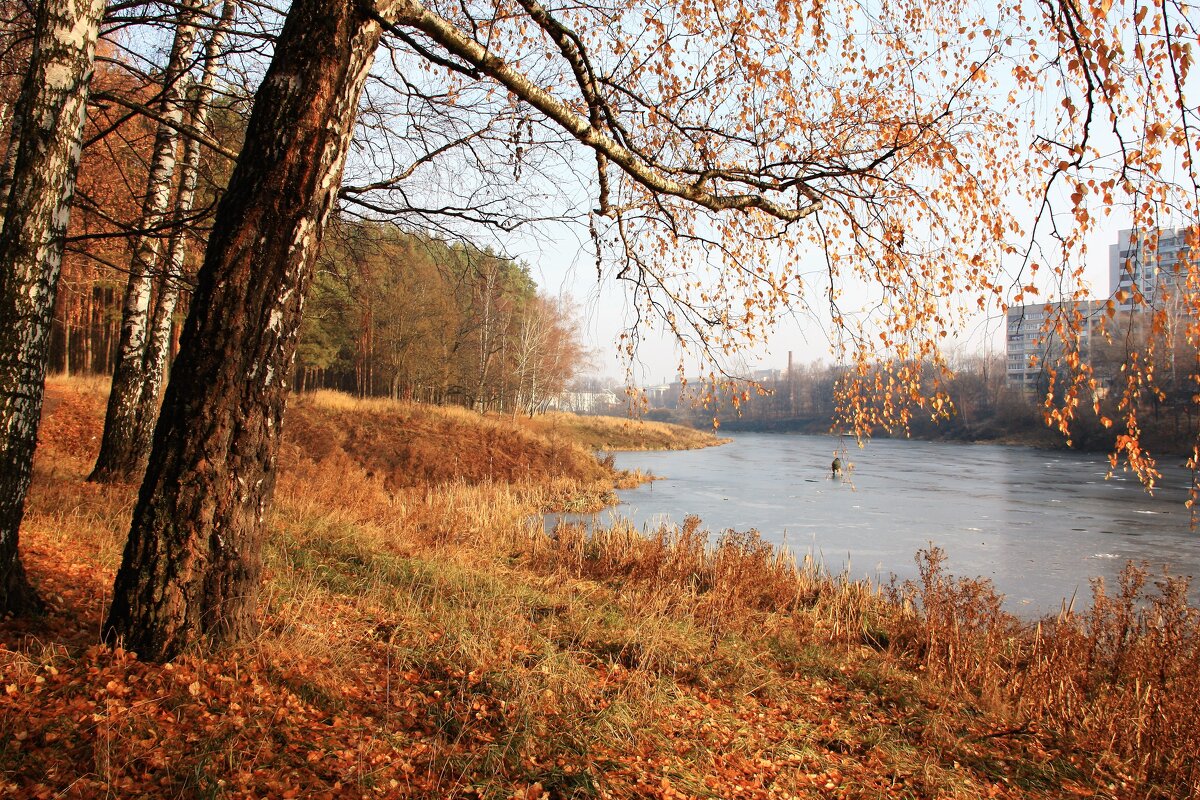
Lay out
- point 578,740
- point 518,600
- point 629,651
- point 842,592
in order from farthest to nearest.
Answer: point 842,592 → point 518,600 → point 629,651 → point 578,740

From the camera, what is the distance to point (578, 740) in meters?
3.08

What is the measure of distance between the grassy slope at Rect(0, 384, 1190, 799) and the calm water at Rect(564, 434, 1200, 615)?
1.93m

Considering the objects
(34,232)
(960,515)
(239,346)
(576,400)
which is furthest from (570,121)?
(576,400)

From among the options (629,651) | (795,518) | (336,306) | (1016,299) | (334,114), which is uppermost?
(336,306)

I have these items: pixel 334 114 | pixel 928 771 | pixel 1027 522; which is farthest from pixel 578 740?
pixel 1027 522

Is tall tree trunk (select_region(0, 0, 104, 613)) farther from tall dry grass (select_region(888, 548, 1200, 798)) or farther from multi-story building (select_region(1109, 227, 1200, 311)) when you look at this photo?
tall dry grass (select_region(888, 548, 1200, 798))

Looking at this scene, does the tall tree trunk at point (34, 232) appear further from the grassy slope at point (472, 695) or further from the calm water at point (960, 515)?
the calm water at point (960, 515)

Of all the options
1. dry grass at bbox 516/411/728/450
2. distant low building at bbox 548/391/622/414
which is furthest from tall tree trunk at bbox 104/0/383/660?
distant low building at bbox 548/391/622/414

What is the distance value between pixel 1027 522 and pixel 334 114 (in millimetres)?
18428

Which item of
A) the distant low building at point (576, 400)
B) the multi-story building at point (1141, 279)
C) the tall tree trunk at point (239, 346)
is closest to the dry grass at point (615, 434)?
the distant low building at point (576, 400)

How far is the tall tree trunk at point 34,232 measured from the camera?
124 inches

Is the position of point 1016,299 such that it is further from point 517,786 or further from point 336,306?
point 336,306

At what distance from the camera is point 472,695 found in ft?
10.7

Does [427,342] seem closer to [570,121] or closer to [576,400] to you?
[576,400]
